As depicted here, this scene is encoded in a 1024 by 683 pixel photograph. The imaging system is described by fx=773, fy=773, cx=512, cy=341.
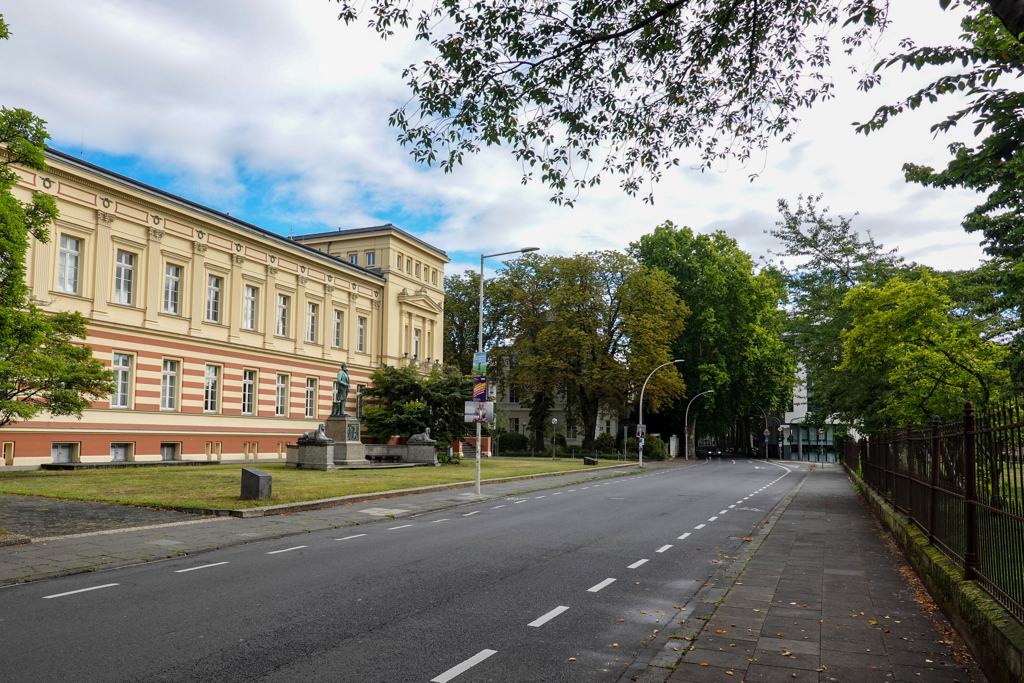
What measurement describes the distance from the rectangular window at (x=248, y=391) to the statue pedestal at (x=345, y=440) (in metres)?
9.35

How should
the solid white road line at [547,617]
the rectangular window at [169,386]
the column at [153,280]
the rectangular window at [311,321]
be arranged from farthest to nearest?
the rectangular window at [311,321] → the rectangular window at [169,386] → the column at [153,280] → the solid white road line at [547,617]

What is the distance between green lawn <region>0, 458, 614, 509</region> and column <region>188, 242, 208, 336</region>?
33.7ft

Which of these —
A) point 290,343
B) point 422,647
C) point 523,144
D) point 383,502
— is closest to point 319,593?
point 422,647

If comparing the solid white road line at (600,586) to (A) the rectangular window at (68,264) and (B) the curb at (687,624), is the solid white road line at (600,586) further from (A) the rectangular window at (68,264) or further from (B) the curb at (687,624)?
(A) the rectangular window at (68,264)

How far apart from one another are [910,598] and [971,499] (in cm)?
216

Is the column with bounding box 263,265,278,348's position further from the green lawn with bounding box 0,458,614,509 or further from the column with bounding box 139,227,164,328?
the green lawn with bounding box 0,458,614,509

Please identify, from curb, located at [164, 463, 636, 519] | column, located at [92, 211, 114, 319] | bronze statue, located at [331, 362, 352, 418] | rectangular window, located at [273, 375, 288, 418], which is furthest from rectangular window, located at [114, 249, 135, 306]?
curb, located at [164, 463, 636, 519]

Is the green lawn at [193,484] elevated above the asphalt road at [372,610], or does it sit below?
below

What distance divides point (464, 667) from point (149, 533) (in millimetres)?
Result: 8892

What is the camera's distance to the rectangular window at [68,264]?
2978cm

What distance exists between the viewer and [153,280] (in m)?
34.0

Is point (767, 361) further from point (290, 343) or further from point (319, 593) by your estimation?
point (319, 593)

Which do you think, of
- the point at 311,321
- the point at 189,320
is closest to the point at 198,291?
the point at 189,320

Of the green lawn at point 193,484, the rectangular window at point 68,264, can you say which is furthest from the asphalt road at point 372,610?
the rectangular window at point 68,264
